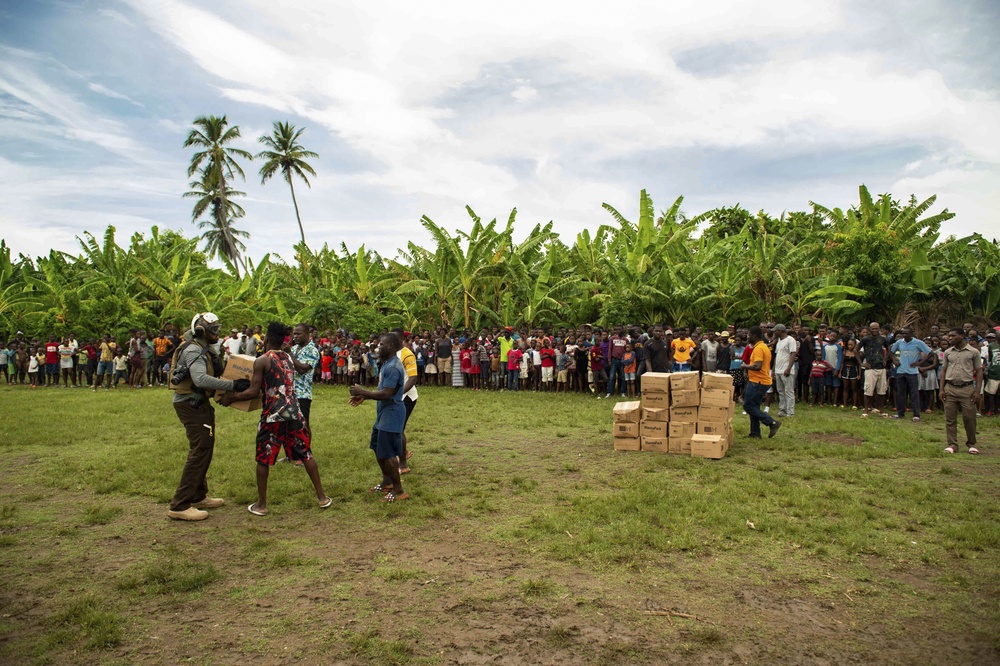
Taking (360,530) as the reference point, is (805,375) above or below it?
above

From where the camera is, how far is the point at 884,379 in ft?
44.2

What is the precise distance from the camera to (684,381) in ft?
31.0

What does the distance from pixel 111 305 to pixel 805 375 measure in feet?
70.5

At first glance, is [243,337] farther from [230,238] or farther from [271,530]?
[230,238]

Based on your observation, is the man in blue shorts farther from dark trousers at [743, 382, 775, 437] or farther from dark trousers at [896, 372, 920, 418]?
dark trousers at [896, 372, 920, 418]

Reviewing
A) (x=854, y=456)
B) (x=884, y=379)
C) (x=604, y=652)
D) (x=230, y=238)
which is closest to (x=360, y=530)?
(x=604, y=652)

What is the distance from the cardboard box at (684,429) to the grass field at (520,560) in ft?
1.46

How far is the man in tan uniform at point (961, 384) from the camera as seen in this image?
917 centimetres

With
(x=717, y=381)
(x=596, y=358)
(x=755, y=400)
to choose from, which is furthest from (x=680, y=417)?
(x=596, y=358)

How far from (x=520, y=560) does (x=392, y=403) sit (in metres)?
2.38

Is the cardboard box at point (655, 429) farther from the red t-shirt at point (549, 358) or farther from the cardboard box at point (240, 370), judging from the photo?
the red t-shirt at point (549, 358)

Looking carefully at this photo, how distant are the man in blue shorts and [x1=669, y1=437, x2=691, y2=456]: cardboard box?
416cm

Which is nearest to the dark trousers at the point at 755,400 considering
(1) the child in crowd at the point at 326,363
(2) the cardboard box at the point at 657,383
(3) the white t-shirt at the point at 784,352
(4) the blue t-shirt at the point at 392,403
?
(2) the cardboard box at the point at 657,383

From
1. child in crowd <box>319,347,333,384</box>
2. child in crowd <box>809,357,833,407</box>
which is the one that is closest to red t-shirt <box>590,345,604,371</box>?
child in crowd <box>809,357,833,407</box>
